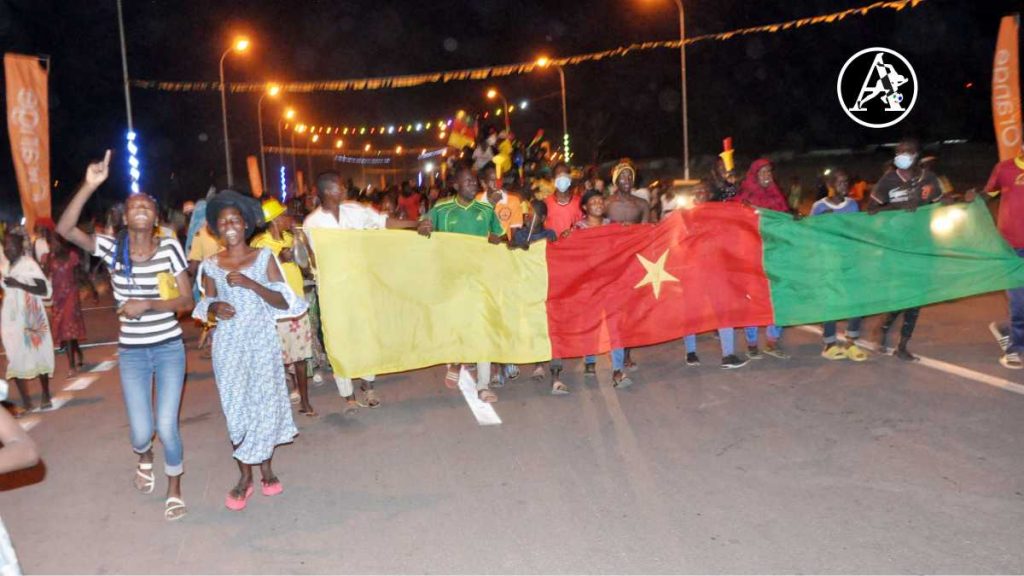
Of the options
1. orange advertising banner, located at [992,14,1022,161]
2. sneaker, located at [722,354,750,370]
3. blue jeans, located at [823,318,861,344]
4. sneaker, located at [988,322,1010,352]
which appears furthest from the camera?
orange advertising banner, located at [992,14,1022,161]

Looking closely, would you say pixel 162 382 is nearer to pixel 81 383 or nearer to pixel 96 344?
pixel 81 383

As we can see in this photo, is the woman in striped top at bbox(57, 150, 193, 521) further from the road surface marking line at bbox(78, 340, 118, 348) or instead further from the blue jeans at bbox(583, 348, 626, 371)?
the road surface marking line at bbox(78, 340, 118, 348)

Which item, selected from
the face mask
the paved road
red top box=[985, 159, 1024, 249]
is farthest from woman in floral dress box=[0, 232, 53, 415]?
red top box=[985, 159, 1024, 249]

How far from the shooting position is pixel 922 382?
809cm

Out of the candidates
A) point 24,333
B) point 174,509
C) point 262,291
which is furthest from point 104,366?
point 262,291

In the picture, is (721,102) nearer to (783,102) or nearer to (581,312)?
(783,102)

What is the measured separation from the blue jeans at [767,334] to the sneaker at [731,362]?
1.40ft

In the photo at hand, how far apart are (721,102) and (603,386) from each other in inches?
1978

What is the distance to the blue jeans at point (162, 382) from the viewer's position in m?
5.70

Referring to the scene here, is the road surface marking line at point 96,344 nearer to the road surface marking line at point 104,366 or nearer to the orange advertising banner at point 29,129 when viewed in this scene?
the road surface marking line at point 104,366

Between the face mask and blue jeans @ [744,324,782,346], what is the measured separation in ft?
6.71

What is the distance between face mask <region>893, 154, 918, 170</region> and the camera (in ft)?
30.5

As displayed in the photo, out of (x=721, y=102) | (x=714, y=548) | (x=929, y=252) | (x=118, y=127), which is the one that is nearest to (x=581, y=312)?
(x=929, y=252)

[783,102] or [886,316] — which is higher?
[783,102]
